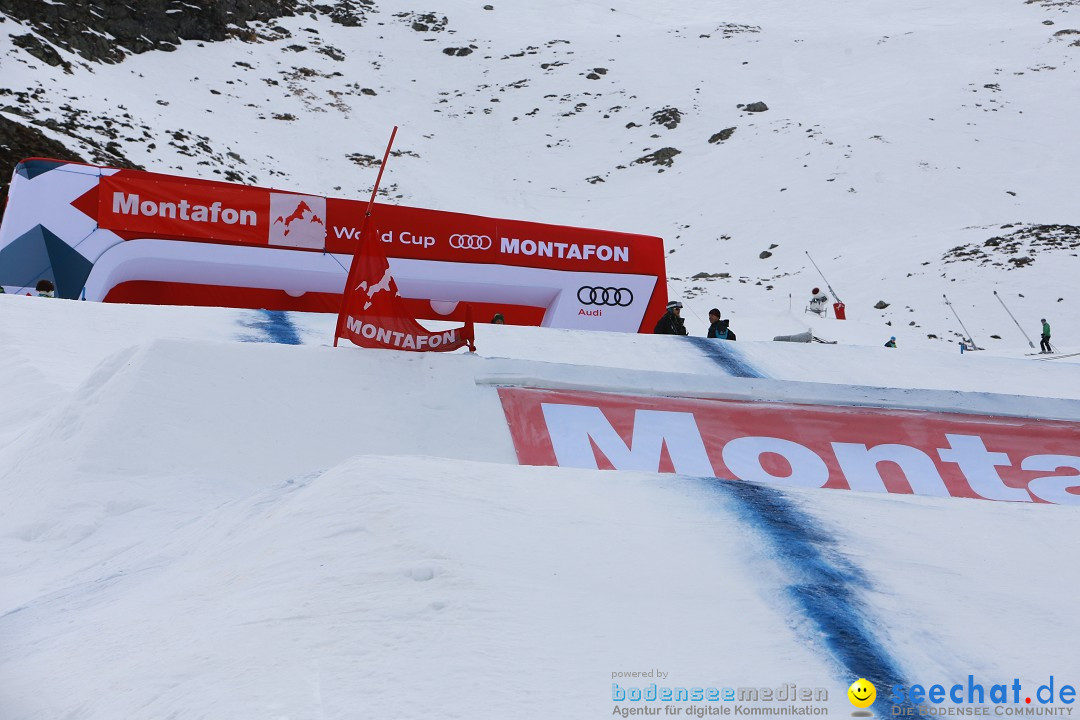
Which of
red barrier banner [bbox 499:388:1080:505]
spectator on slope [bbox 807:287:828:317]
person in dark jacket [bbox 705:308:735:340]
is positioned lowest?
spectator on slope [bbox 807:287:828:317]

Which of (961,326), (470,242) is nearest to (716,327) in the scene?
(470,242)

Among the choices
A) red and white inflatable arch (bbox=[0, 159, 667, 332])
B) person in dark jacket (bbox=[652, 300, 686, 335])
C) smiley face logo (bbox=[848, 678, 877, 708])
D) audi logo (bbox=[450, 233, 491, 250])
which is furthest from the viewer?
audi logo (bbox=[450, 233, 491, 250])

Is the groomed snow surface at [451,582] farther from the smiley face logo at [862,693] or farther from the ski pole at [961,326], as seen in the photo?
the ski pole at [961,326]

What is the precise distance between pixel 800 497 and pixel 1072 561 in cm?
85

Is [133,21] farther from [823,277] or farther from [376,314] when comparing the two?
[376,314]

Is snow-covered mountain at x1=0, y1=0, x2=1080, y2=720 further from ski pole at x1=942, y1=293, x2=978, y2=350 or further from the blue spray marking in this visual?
Answer: ski pole at x1=942, y1=293, x2=978, y2=350

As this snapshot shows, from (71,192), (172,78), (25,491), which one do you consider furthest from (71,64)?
(25,491)

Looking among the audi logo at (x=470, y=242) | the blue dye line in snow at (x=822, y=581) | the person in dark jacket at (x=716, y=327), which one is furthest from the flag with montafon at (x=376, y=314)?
the audi logo at (x=470, y=242)

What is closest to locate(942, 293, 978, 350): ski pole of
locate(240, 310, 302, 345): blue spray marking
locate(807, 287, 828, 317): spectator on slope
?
locate(807, 287, 828, 317): spectator on slope

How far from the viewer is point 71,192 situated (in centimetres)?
924

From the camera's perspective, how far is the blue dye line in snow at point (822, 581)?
7.77 feet

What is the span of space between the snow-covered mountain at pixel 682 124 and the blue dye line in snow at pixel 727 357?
12749mm

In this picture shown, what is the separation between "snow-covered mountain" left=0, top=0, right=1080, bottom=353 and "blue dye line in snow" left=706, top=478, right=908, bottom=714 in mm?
16566

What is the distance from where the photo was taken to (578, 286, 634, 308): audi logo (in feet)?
35.7
